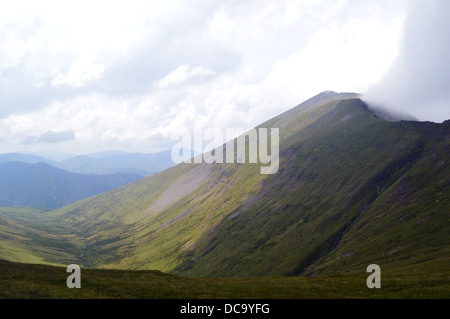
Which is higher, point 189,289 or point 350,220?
point 350,220

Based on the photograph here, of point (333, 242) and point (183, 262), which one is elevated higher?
point (333, 242)

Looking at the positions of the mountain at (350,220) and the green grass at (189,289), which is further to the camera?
the mountain at (350,220)

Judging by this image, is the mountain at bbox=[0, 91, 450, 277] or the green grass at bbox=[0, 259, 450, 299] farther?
the mountain at bbox=[0, 91, 450, 277]

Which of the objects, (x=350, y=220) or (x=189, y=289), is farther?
(x=350, y=220)

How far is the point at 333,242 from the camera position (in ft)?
395

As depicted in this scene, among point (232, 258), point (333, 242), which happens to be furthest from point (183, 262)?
point (333, 242)

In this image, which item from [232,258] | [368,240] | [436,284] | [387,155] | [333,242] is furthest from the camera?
[387,155]

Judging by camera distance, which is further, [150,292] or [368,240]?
[368,240]

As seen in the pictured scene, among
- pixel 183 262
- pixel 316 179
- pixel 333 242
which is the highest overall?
pixel 316 179
